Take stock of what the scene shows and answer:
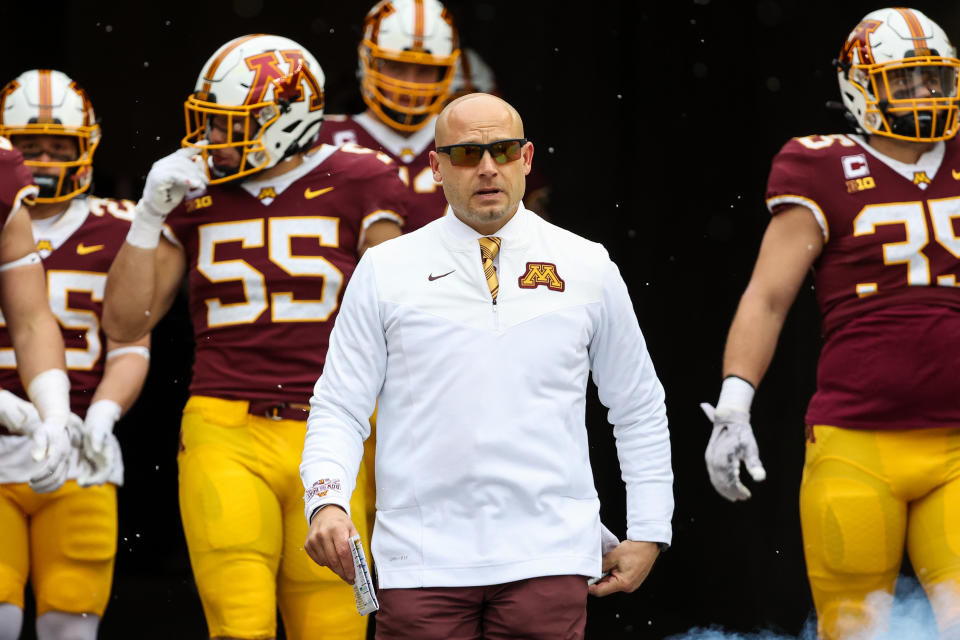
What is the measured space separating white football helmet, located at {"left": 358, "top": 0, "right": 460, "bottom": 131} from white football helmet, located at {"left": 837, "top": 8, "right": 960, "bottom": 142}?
4.79 ft

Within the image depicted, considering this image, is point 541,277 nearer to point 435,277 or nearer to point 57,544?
point 435,277

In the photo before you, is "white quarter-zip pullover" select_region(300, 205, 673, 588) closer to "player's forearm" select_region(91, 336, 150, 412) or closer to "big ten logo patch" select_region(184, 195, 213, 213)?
"big ten logo patch" select_region(184, 195, 213, 213)

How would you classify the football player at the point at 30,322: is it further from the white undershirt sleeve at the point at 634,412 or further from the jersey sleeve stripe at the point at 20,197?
the white undershirt sleeve at the point at 634,412

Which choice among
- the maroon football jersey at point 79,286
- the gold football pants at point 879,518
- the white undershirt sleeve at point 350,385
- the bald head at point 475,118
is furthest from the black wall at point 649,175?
the white undershirt sleeve at point 350,385

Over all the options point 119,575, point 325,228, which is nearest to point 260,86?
point 325,228

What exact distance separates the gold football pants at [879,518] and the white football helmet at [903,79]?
0.84 metres

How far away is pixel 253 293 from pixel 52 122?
1.11 m

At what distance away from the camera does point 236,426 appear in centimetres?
459

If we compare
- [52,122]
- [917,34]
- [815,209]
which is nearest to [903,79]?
[917,34]

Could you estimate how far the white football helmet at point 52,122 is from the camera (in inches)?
206

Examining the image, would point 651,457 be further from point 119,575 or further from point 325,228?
point 119,575

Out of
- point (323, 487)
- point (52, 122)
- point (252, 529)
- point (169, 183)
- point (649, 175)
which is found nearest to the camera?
point (323, 487)

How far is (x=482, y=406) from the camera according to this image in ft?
10.8

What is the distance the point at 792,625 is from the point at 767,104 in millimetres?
1844
